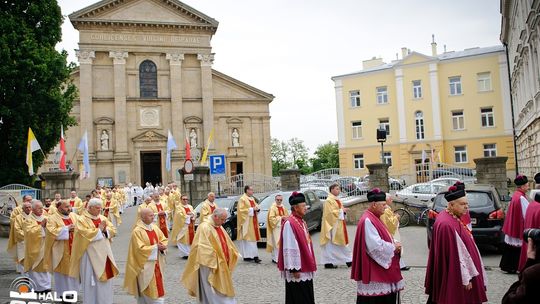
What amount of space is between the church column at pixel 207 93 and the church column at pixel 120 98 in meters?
6.57

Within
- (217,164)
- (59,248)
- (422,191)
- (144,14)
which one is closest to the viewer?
(59,248)

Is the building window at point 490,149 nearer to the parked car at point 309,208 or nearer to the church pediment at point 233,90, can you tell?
the church pediment at point 233,90

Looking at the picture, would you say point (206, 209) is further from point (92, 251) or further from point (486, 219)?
point (486, 219)

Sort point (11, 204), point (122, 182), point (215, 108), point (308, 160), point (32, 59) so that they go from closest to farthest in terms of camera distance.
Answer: point (11, 204) → point (32, 59) → point (122, 182) → point (215, 108) → point (308, 160)

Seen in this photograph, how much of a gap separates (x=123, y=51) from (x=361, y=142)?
2222 cm

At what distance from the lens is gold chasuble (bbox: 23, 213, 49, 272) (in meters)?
9.91

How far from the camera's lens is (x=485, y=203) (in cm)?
1138

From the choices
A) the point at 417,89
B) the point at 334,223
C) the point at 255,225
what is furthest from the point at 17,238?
the point at 417,89

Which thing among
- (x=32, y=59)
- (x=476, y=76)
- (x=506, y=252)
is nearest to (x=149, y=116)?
(x=32, y=59)

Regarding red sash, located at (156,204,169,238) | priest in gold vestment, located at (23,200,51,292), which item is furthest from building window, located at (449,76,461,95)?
priest in gold vestment, located at (23,200,51,292)

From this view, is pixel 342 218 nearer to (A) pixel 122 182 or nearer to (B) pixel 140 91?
(A) pixel 122 182

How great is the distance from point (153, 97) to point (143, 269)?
3612 centimetres

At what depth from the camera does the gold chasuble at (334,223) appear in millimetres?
11305

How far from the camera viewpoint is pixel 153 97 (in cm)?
A: 4141
